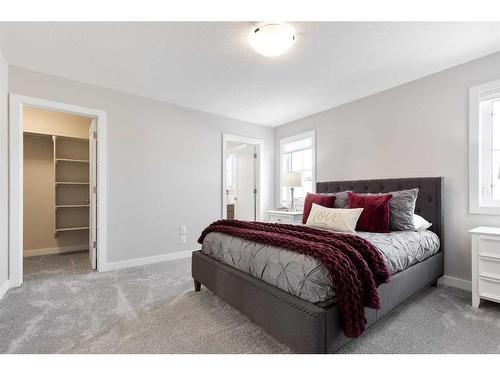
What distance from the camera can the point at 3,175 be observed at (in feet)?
7.93

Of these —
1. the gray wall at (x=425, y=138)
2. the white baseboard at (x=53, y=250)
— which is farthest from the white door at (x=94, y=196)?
the gray wall at (x=425, y=138)

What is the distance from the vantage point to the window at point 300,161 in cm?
411

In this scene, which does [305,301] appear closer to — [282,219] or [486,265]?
[486,265]

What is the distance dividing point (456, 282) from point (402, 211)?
3.12ft

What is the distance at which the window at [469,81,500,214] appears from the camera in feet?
7.69

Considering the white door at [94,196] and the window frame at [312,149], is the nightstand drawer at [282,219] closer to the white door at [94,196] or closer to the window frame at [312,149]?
the window frame at [312,149]

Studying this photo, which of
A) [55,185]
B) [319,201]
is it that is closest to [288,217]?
[319,201]

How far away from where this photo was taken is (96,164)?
310cm

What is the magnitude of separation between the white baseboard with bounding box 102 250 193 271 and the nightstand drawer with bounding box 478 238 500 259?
335cm

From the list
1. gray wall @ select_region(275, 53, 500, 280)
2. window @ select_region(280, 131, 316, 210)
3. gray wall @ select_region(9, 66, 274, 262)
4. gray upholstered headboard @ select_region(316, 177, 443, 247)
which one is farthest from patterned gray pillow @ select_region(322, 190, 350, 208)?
gray wall @ select_region(9, 66, 274, 262)

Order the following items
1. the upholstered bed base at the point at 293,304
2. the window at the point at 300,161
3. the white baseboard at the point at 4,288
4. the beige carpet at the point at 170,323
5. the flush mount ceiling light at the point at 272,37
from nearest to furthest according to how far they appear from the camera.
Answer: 1. the upholstered bed base at the point at 293,304
2. the beige carpet at the point at 170,323
3. the flush mount ceiling light at the point at 272,37
4. the white baseboard at the point at 4,288
5. the window at the point at 300,161

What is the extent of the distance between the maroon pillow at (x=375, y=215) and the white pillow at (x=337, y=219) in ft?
0.29

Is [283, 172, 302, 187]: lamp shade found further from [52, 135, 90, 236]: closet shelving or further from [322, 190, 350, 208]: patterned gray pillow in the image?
[52, 135, 90, 236]: closet shelving
